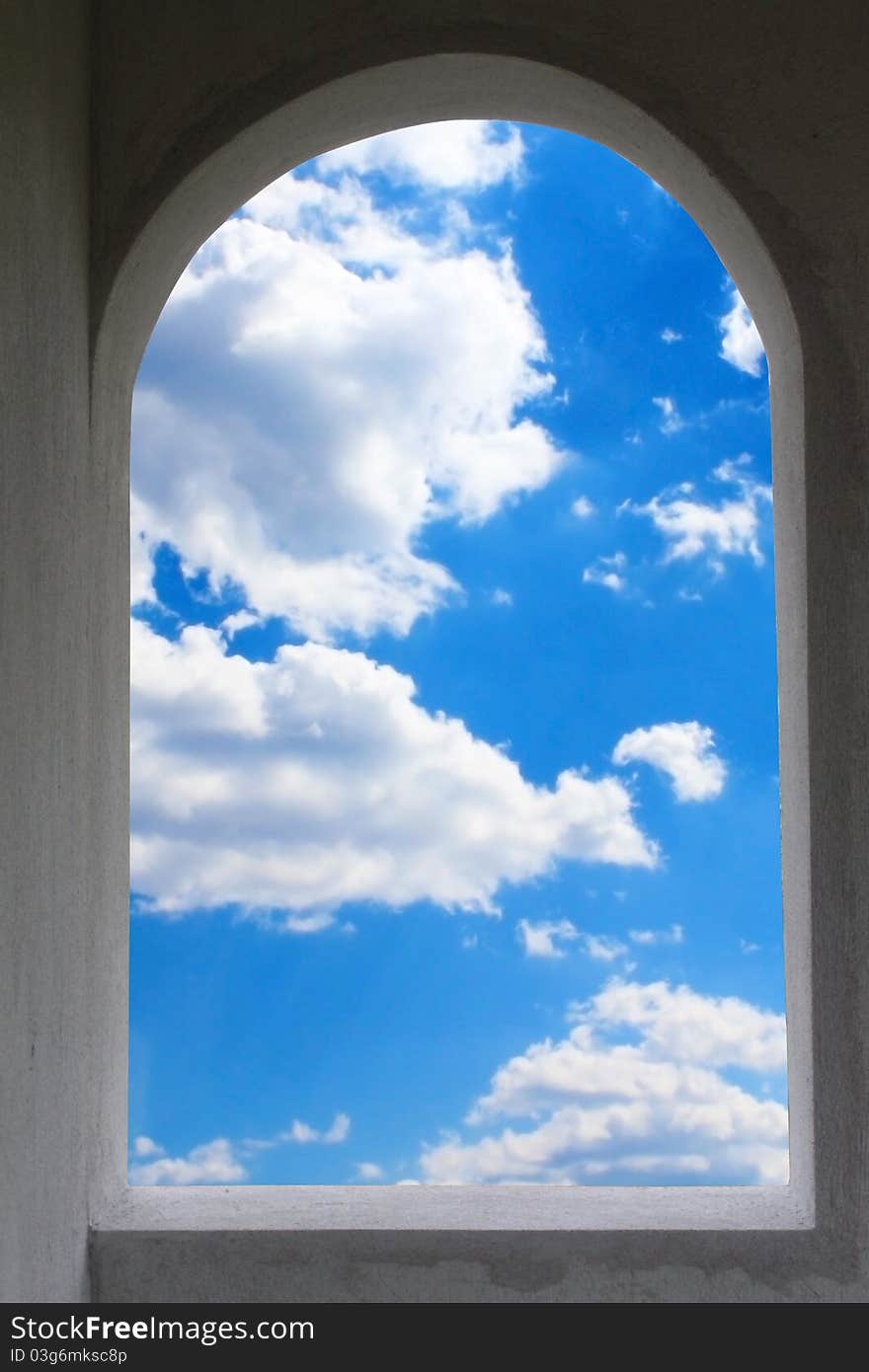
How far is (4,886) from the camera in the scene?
1.75 meters

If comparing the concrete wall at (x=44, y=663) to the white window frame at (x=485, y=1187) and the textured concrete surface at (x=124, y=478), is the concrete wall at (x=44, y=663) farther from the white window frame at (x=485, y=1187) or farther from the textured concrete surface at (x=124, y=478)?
the white window frame at (x=485, y=1187)

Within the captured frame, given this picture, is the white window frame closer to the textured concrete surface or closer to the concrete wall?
the textured concrete surface

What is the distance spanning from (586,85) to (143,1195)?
2.13 m

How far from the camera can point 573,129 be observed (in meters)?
2.52

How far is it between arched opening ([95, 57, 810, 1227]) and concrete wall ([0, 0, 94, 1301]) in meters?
0.15

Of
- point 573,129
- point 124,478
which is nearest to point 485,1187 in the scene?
point 124,478

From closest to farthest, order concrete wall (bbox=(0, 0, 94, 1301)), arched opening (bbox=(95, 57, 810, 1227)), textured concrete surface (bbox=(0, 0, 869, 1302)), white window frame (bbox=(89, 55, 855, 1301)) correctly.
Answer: concrete wall (bbox=(0, 0, 94, 1301))
textured concrete surface (bbox=(0, 0, 869, 1302))
white window frame (bbox=(89, 55, 855, 1301))
arched opening (bbox=(95, 57, 810, 1227))

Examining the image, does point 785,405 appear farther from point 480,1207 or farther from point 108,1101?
point 108,1101

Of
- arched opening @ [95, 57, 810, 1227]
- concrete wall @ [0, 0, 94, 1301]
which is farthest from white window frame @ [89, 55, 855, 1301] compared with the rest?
concrete wall @ [0, 0, 94, 1301]

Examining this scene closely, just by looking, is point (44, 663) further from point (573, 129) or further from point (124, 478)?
point (573, 129)

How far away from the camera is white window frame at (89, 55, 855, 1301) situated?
2043 millimetres

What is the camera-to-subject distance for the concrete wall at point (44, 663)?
1.79 m

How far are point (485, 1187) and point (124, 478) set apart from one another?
1.45 metres
